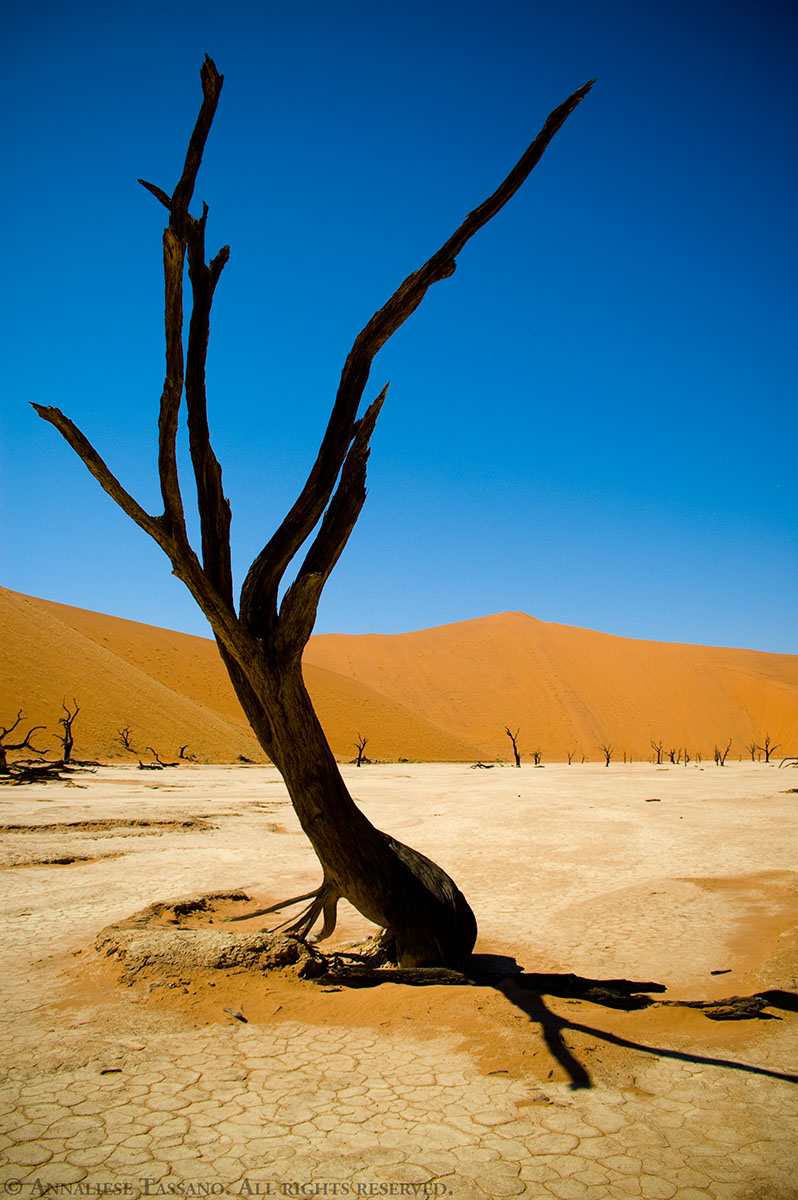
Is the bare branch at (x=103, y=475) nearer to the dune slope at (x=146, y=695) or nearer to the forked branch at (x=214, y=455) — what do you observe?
the forked branch at (x=214, y=455)

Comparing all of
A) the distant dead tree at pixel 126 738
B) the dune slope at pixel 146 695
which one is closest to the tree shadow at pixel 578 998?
the distant dead tree at pixel 126 738

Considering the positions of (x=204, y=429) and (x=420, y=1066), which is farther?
(x=204, y=429)

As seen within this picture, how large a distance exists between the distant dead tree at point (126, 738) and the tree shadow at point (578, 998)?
3053 centimetres

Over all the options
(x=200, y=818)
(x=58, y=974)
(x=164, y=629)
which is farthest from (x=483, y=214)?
(x=164, y=629)

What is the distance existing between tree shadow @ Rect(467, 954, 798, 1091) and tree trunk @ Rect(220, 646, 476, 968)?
0.43 m

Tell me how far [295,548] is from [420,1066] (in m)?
2.91

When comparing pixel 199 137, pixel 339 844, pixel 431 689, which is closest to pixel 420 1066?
pixel 339 844

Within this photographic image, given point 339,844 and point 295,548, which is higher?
point 295,548

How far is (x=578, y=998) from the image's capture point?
4.52 m

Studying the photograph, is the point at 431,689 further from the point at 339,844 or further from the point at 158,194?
the point at 158,194

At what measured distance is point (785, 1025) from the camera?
4.07 metres

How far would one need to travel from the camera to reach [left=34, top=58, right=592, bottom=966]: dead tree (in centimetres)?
395

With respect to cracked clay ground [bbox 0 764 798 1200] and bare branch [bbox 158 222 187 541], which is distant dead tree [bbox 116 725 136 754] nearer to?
cracked clay ground [bbox 0 764 798 1200]

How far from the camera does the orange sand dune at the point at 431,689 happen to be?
125ft
